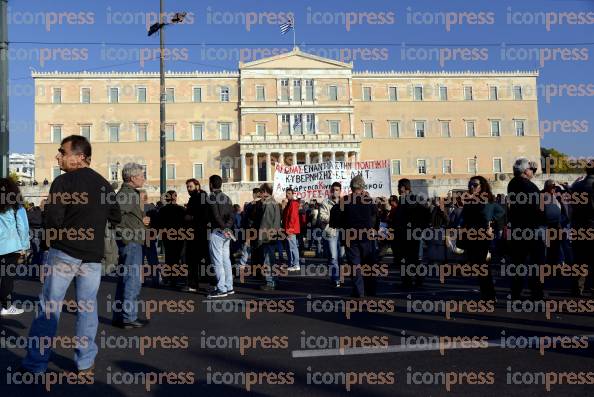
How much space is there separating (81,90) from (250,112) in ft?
61.5

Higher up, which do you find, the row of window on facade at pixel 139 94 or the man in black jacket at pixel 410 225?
the row of window on facade at pixel 139 94

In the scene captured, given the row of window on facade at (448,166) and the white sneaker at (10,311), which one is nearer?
the white sneaker at (10,311)

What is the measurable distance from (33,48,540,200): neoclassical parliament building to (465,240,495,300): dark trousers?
51.0 metres

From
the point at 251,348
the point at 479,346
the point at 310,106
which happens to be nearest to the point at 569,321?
the point at 479,346

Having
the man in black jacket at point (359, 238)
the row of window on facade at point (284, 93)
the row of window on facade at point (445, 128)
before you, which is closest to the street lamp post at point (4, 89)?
the man in black jacket at point (359, 238)

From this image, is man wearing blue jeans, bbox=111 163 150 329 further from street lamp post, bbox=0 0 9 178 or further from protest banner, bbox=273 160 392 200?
protest banner, bbox=273 160 392 200

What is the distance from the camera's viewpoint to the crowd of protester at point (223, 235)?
467 centimetres

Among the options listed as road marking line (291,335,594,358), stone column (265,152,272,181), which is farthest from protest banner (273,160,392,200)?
stone column (265,152,272,181)

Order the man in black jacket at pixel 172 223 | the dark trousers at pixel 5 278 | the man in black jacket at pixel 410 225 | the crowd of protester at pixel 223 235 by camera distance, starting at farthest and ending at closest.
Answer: the man in black jacket at pixel 172 223, the man in black jacket at pixel 410 225, the dark trousers at pixel 5 278, the crowd of protester at pixel 223 235

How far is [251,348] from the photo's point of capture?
218 inches

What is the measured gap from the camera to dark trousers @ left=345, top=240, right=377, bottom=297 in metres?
8.32

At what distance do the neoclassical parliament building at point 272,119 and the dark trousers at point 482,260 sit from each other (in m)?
51.0

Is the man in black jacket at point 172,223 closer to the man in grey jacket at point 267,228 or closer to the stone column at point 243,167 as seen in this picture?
the man in grey jacket at point 267,228

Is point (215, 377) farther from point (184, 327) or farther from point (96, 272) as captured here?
point (184, 327)
